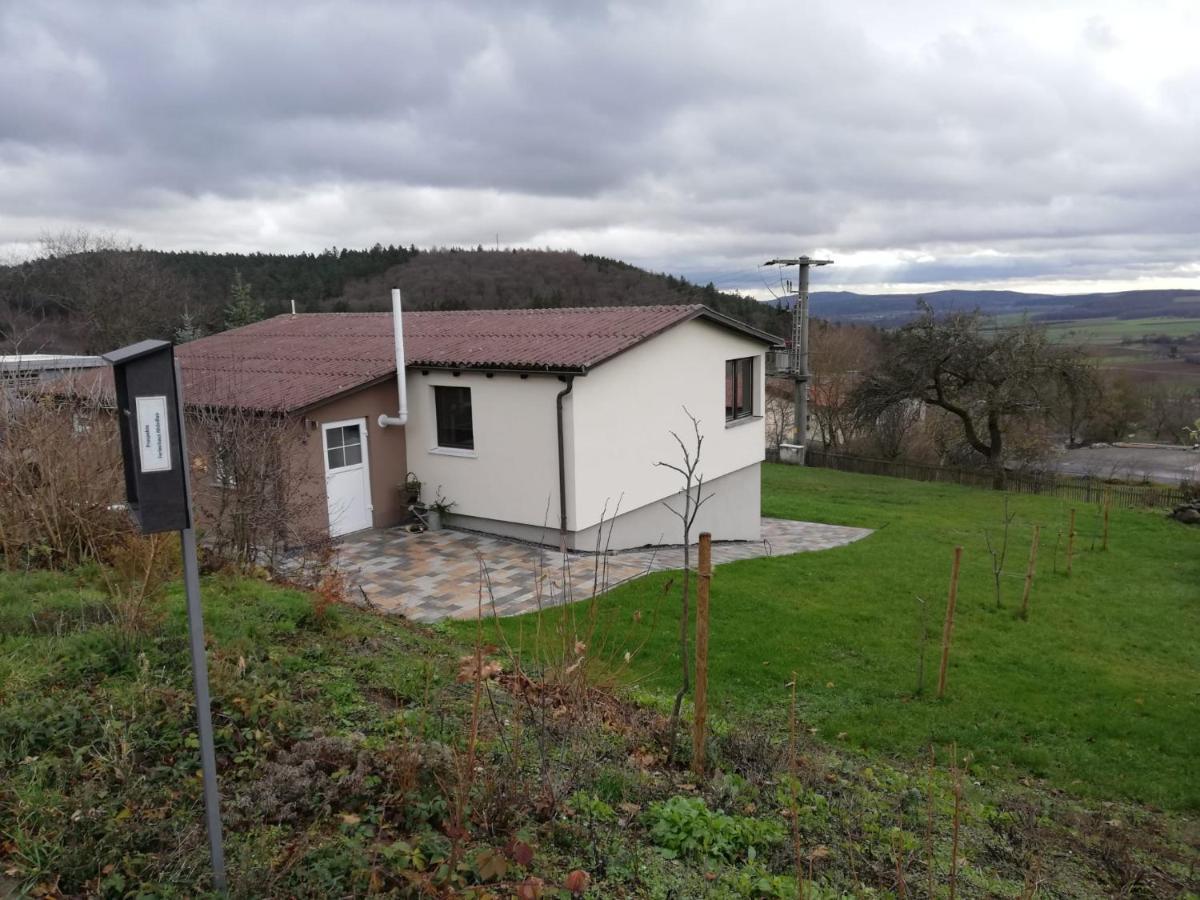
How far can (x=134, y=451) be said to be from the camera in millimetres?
2689

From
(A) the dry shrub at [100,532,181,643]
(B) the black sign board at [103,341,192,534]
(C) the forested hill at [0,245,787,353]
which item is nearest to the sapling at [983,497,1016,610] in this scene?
(A) the dry shrub at [100,532,181,643]

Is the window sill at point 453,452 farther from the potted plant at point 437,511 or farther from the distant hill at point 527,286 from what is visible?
the distant hill at point 527,286

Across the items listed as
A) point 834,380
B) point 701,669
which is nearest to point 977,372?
point 834,380

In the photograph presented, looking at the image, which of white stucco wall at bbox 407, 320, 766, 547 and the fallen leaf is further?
white stucco wall at bbox 407, 320, 766, 547

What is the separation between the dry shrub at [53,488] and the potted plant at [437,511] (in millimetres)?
6357

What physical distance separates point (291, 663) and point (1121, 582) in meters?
15.1

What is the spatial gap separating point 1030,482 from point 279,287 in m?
48.3

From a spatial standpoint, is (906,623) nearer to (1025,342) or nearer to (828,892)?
(828,892)

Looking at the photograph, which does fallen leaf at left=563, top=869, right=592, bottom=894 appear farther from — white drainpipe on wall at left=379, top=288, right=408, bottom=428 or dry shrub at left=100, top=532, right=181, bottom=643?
Result: white drainpipe on wall at left=379, top=288, right=408, bottom=428

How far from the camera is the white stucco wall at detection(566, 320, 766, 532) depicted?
495 inches

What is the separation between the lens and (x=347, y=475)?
1316cm

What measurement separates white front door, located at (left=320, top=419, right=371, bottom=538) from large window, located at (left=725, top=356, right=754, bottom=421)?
7.72m

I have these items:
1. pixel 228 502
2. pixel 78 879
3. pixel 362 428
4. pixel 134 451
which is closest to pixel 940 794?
pixel 78 879

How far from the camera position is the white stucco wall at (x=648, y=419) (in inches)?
495
